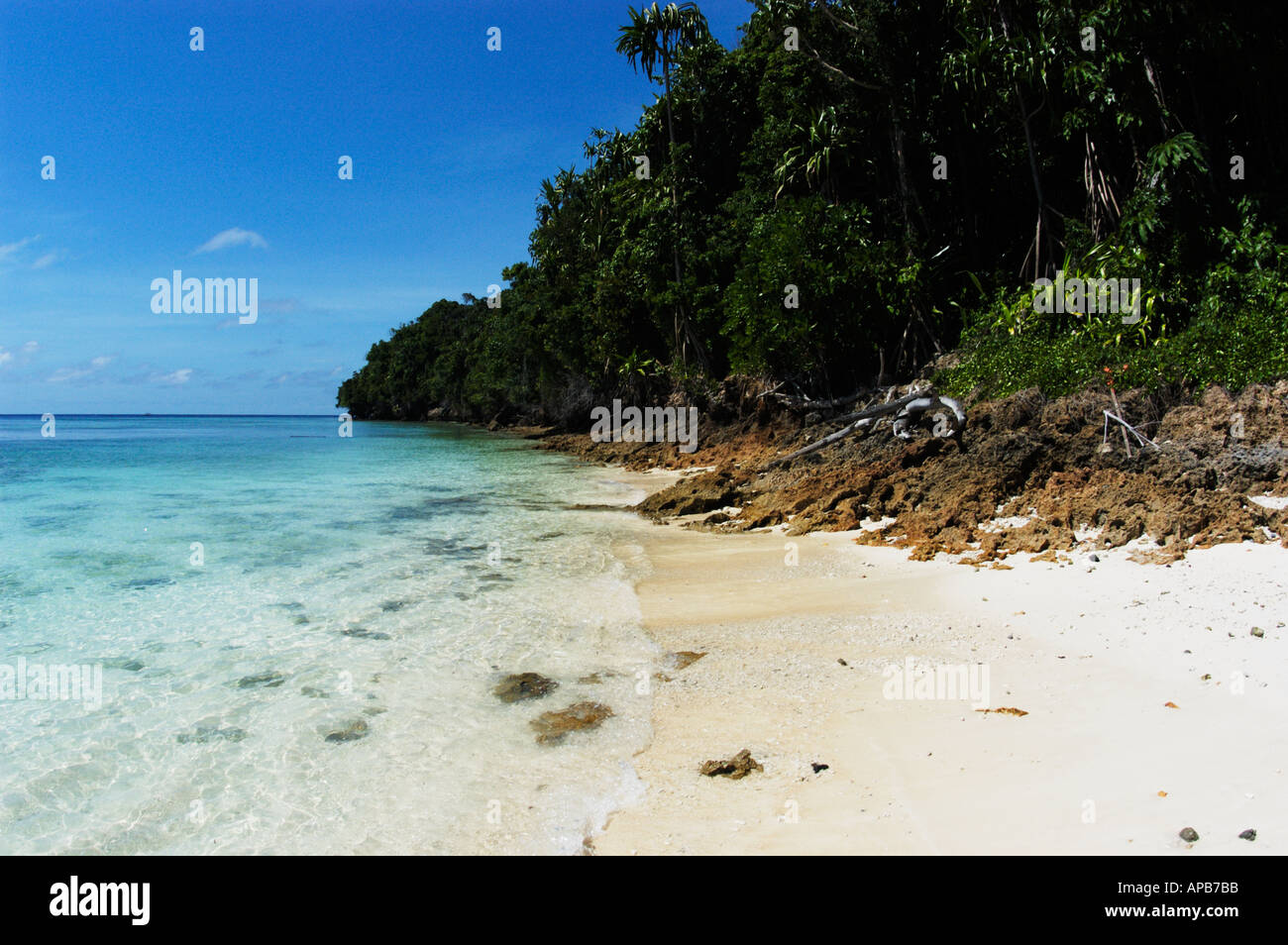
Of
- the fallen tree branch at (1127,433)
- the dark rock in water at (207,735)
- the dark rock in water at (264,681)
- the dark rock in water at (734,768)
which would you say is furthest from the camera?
the fallen tree branch at (1127,433)

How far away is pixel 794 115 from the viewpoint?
22.4 metres

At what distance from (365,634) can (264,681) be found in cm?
133

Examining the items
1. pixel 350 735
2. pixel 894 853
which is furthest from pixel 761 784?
pixel 350 735

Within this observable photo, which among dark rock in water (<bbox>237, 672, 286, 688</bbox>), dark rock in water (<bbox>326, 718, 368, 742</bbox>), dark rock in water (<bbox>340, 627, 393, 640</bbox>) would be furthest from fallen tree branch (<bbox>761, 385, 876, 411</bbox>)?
dark rock in water (<bbox>326, 718, 368, 742</bbox>)

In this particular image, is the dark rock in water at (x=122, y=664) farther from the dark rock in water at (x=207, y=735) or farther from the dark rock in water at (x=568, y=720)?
the dark rock in water at (x=568, y=720)

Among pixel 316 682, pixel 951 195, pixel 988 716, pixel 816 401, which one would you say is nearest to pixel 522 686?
pixel 316 682

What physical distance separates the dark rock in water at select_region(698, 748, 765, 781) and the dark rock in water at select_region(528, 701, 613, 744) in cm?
112

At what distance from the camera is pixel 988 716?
16.2 ft

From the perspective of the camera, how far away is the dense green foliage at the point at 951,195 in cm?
1464

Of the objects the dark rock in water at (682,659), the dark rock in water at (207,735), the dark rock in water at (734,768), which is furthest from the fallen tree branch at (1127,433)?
the dark rock in water at (207,735)

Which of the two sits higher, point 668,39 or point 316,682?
point 668,39

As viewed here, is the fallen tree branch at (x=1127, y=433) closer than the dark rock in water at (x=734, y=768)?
No

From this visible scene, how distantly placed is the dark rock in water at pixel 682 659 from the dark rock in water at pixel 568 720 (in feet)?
3.24

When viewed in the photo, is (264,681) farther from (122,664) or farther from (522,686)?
(522,686)
